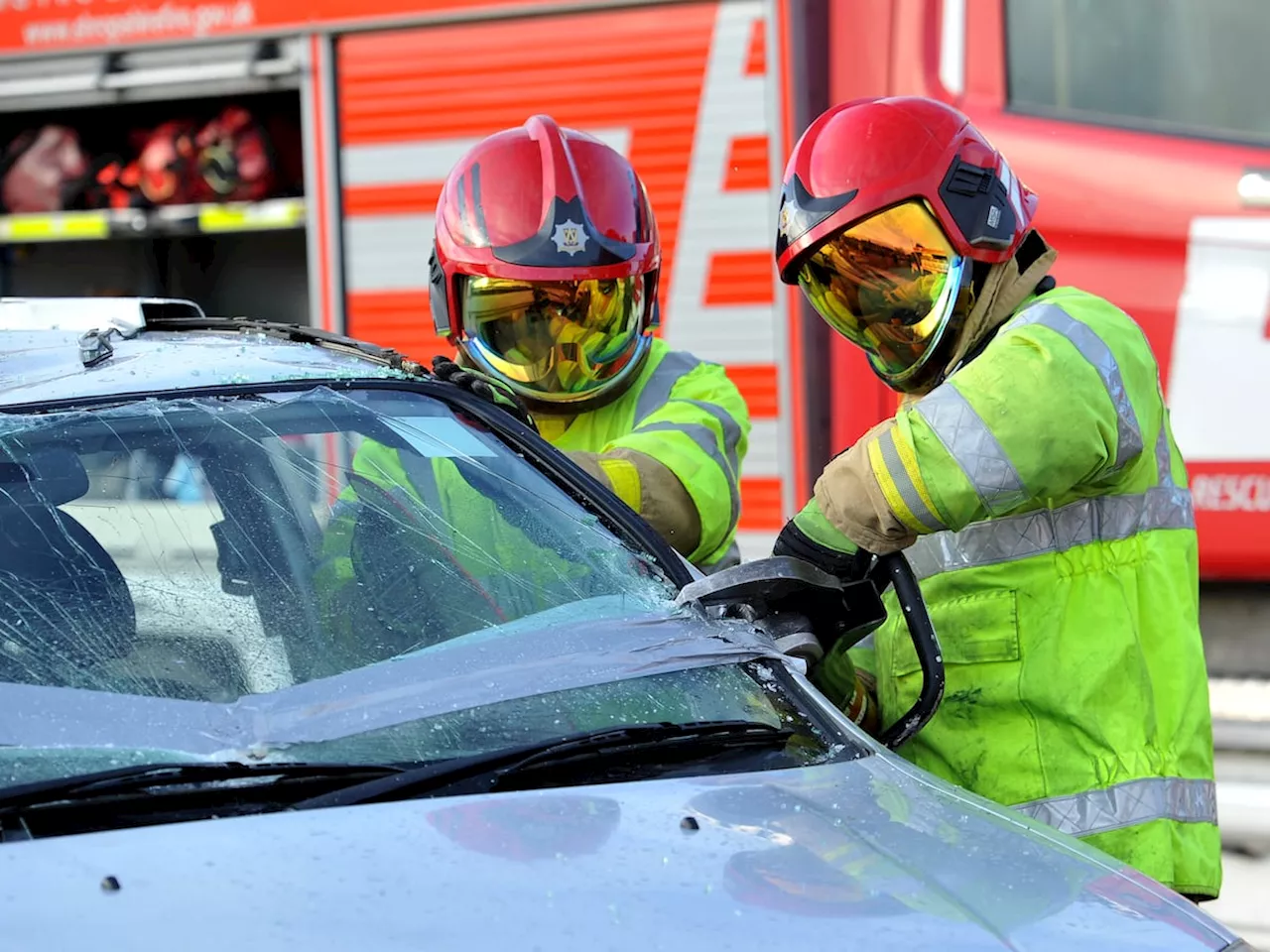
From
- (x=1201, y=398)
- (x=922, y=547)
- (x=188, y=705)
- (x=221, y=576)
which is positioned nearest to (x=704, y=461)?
(x=922, y=547)

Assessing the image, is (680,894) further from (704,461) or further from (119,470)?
(704,461)

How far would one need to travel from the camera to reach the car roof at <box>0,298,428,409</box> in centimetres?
221

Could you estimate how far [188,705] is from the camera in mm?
1795

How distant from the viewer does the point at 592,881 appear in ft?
5.00

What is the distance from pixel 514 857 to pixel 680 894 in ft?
0.53

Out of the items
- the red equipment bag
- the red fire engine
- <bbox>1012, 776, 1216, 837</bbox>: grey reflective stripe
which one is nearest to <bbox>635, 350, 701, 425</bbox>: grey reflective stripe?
<bbox>1012, 776, 1216, 837</bbox>: grey reflective stripe

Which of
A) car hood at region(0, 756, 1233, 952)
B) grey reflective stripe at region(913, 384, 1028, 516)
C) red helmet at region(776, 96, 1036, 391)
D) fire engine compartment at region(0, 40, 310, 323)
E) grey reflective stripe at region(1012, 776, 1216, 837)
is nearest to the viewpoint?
car hood at region(0, 756, 1233, 952)

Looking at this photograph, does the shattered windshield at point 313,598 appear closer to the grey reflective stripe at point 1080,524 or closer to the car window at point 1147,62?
the grey reflective stripe at point 1080,524

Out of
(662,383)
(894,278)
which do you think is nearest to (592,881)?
(894,278)

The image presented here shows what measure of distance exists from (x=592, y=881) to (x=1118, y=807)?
963mm

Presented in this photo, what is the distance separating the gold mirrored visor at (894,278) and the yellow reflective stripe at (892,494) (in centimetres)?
36

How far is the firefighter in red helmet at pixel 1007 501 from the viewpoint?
208cm

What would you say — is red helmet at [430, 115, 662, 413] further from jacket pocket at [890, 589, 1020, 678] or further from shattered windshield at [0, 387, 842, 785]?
jacket pocket at [890, 589, 1020, 678]

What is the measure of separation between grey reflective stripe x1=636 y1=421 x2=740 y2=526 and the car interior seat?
997 mm
